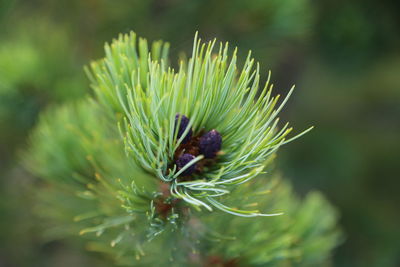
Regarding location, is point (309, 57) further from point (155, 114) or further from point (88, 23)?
point (155, 114)

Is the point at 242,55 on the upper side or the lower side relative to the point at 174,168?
upper

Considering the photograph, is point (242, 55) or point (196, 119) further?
point (242, 55)

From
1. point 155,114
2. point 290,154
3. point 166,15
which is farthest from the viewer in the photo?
point 290,154

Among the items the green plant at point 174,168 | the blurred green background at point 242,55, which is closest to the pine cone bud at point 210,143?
the green plant at point 174,168

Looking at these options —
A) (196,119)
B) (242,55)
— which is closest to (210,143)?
(196,119)

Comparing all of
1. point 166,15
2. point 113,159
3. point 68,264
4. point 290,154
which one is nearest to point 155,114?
point 113,159

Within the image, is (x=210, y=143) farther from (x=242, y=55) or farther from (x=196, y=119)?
(x=242, y=55)

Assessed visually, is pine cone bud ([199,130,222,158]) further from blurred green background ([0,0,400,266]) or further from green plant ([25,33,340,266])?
blurred green background ([0,0,400,266])

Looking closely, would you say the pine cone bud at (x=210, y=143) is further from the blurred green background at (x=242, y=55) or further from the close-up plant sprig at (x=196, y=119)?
the blurred green background at (x=242, y=55)
